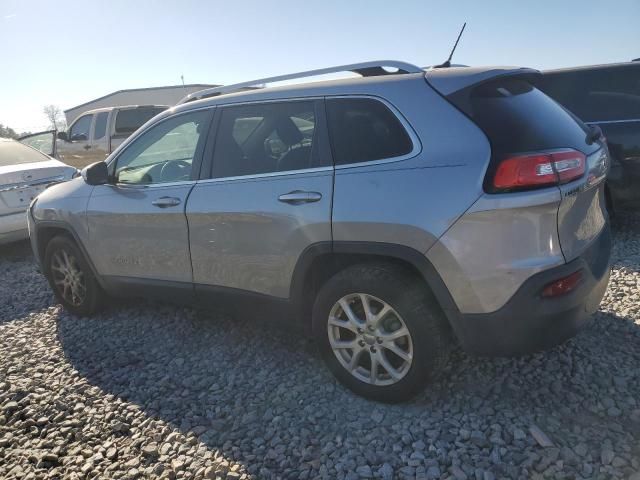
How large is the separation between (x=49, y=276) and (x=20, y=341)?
2.27 ft

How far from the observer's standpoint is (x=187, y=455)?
8.32ft

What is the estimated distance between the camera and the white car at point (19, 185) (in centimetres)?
608

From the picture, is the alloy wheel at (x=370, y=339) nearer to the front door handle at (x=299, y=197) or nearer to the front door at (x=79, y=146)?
the front door handle at (x=299, y=197)

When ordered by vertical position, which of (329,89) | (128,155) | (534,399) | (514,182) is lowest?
(534,399)

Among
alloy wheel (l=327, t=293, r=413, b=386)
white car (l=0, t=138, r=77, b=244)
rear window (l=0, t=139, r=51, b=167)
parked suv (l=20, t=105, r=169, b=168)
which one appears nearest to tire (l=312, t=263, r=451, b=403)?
alloy wheel (l=327, t=293, r=413, b=386)

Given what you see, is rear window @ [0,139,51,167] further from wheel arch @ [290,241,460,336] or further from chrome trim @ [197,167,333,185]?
wheel arch @ [290,241,460,336]

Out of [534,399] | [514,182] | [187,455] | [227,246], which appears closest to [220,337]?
[227,246]

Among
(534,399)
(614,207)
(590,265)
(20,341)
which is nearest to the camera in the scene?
(590,265)

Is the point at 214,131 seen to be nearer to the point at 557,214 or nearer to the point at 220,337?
the point at 220,337

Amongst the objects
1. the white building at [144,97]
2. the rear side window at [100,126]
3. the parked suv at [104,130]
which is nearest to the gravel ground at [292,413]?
the parked suv at [104,130]

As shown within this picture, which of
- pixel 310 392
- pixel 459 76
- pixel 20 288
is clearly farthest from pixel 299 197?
pixel 20 288

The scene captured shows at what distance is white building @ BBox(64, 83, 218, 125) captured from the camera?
104 ft

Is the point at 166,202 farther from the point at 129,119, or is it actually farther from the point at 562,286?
the point at 129,119

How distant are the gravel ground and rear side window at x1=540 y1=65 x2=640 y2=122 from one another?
2.26m
